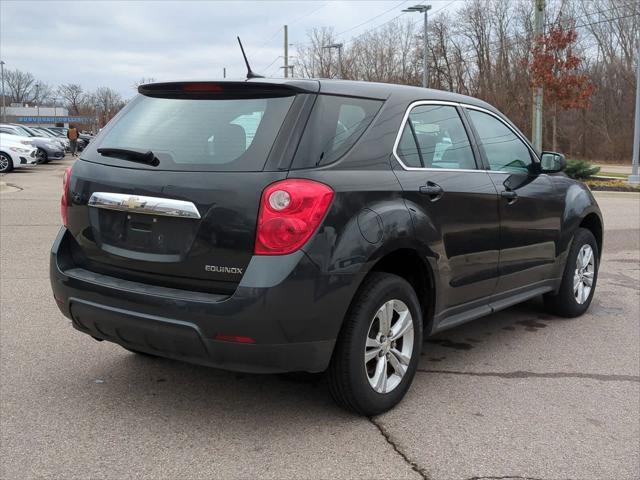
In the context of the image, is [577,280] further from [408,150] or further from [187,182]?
[187,182]

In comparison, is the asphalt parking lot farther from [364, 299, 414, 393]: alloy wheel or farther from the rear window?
the rear window

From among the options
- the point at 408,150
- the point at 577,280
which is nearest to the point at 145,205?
the point at 408,150

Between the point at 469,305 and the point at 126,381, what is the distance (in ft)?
7.14

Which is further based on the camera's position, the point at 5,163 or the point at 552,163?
the point at 5,163

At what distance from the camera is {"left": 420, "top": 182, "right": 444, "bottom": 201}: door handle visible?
3773 millimetres

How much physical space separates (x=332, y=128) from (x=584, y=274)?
3373 millimetres

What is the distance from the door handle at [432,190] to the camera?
3.77 metres

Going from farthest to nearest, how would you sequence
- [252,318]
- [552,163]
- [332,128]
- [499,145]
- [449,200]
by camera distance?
[552,163] < [499,145] < [449,200] < [332,128] < [252,318]

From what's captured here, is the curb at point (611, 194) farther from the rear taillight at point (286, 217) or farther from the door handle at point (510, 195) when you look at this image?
the rear taillight at point (286, 217)

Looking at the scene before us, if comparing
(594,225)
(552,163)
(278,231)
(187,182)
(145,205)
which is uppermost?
(552,163)

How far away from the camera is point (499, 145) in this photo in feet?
15.8

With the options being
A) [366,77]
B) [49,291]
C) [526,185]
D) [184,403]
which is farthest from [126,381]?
[366,77]

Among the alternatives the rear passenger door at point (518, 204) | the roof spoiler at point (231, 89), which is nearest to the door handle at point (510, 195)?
the rear passenger door at point (518, 204)

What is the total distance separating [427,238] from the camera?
147 inches
